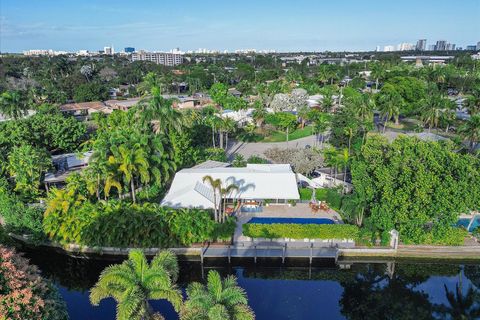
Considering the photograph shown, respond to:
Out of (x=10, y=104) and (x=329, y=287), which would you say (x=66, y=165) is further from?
(x=329, y=287)

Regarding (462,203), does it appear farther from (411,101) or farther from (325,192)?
(411,101)

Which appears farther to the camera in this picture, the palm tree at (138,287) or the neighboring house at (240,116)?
the neighboring house at (240,116)

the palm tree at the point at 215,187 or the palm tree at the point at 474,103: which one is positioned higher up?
the palm tree at the point at 474,103

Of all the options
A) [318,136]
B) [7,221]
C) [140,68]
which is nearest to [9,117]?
[7,221]

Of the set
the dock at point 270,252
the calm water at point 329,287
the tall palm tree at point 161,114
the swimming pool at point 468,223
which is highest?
the tall palm tree at point 161,114

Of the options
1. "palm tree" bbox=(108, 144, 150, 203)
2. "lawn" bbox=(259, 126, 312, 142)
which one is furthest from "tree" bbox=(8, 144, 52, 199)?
"lawn" bbox=(259, 126, 312, 142)

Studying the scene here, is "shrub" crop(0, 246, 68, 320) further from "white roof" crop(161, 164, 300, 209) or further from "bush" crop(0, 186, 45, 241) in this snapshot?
"white roof" crop(161, 164, 300, 209)

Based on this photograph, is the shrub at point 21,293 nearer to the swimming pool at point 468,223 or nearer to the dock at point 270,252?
the dock at point 270,252

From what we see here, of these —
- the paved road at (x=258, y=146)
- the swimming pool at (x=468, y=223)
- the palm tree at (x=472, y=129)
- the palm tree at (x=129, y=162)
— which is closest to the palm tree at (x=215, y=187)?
the palm tree at (x=129, y=162)
